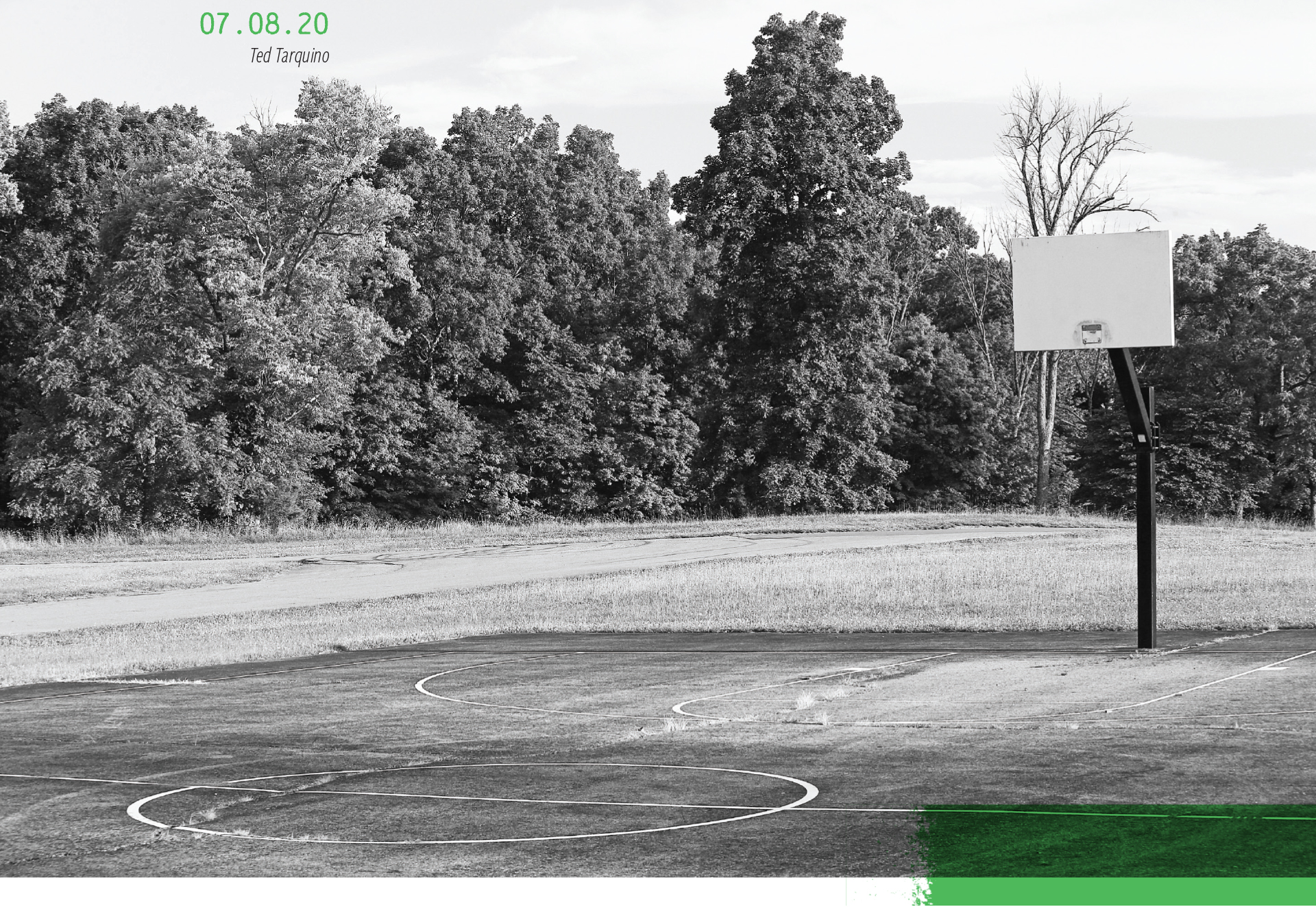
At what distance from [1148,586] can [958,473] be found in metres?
39.9

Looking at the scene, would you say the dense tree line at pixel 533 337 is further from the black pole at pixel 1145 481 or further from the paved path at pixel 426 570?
the black pole at pixel 1145 481

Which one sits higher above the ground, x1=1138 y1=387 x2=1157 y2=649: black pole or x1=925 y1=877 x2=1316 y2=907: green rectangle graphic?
x1=1138 y1=387 x2=1157 y2=649: black pole

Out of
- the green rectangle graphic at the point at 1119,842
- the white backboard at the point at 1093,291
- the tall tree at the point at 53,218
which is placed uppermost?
the tall tree at the point at 53,218

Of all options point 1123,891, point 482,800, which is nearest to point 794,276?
point 482,800

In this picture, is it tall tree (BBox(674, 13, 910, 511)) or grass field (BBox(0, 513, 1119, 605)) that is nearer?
grass field (BBox(0, 513, 1119, 605))

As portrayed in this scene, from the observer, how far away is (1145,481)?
14180 mm

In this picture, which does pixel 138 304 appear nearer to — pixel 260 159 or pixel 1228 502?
pixel 260 159

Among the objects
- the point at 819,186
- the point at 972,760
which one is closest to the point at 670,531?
the point at 819,186

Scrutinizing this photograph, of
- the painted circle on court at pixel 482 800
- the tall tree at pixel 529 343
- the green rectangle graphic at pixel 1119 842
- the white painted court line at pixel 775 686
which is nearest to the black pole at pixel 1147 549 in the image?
the white painted court line at pixel 775 686

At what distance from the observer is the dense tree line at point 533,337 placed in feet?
136

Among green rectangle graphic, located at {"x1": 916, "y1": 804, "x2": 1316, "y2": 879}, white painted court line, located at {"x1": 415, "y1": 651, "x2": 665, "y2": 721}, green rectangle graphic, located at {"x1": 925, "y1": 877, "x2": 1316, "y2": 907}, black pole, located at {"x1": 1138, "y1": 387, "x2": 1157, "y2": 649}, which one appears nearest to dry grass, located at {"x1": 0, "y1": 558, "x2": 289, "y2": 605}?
A: white painted court line, located at {"x1": 415, "y1": 651, "x2": 665, "y2": 721}

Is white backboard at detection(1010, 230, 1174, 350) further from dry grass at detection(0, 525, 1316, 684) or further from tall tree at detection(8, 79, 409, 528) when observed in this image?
tall tree at detection(8, 79, 409, 528)

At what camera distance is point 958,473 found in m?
53.4

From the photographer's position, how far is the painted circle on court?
6.69 metres
